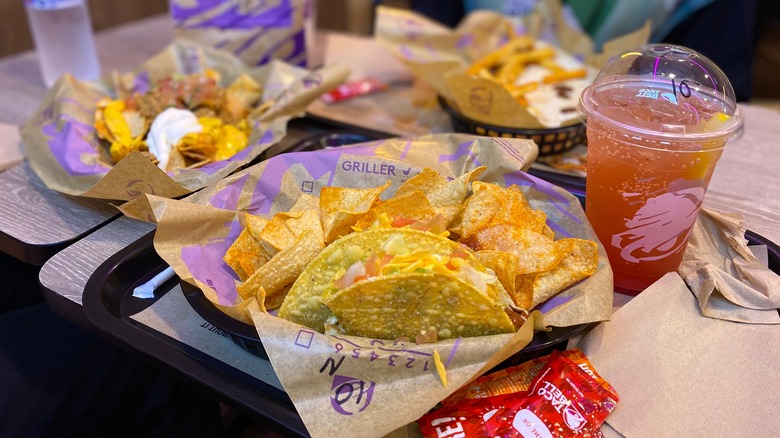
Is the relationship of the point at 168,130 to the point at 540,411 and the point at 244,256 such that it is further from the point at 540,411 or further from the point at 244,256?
the point at 540,411

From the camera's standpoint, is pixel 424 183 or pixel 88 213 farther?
pixel 88 213

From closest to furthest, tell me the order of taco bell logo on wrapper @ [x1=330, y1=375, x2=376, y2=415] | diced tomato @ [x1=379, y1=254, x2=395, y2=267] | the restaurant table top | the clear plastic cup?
taco bell logo on wrapper @ [x1=330, y1=375, x2=376, y2=415]
diced tomato @ [x1=379, y1=254, x2=395, y2=267]
the clear plastic cup
the restaurant table top

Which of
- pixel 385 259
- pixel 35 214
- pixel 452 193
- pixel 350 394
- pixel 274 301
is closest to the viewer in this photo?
pixel 350 394

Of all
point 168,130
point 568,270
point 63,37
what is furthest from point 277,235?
point 63,37

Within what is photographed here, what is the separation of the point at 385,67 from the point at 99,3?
8.88 feet

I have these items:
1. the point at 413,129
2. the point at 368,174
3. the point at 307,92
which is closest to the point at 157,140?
the point at 307,92

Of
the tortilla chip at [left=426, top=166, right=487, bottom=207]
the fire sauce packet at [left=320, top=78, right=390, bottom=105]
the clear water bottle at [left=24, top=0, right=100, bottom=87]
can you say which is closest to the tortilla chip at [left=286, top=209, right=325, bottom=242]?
the tortilla chip at [left=426, top=166, right=487, bottom=207]

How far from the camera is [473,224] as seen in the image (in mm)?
1099

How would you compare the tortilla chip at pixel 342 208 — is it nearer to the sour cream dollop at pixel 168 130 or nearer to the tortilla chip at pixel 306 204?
the tortilla chip at pixel 306 204

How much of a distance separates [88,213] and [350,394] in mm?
871

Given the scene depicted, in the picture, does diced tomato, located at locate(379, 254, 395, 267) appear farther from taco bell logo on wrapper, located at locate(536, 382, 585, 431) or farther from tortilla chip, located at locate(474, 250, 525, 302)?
taco bell logo on wrapper, located at locate(536, 382, 585, 431)

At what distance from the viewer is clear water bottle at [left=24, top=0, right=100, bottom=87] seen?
189 centimetres

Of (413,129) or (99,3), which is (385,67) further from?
(99,3)

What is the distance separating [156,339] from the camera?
101 cm
